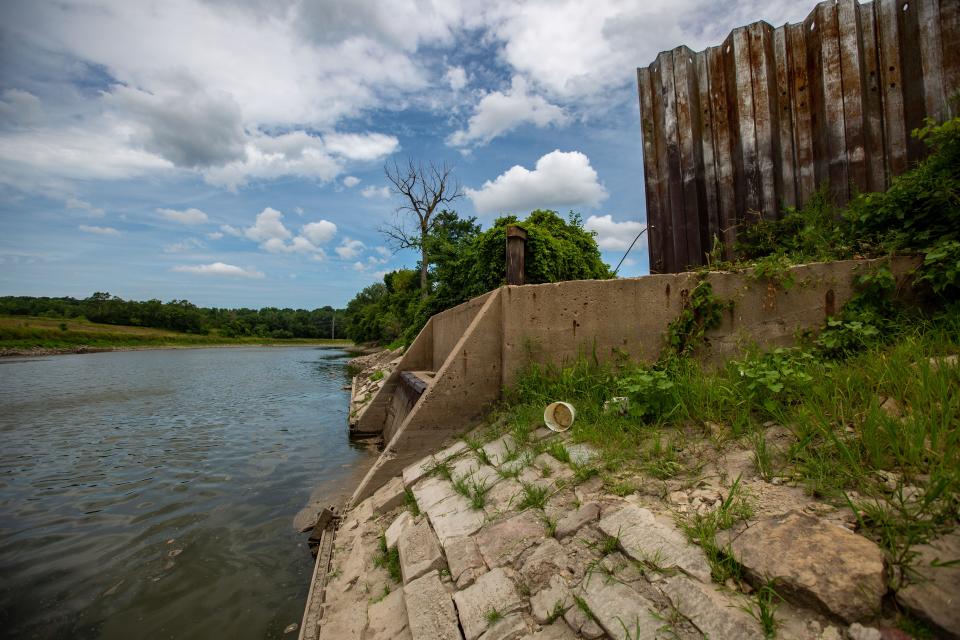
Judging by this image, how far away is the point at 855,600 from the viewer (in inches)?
58.6

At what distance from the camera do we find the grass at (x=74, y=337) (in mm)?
43719

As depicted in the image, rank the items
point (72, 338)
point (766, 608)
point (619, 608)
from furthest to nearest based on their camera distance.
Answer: point (72, 338) → point (619, 608) → point (766, 608)

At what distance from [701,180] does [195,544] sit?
661 cm

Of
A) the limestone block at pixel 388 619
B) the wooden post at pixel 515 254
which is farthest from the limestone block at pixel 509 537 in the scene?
the wooden post at pixel 515 254

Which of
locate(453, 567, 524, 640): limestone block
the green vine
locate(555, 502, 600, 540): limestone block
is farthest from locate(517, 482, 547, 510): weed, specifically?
the green vine

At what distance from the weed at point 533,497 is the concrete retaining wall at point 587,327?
5.68 feet

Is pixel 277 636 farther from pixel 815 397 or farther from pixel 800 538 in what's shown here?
pixel 815 397

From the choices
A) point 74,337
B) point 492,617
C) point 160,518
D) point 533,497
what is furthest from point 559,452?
point 74,337

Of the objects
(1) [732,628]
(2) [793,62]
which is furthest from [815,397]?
(2) [793,62]

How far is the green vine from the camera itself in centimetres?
401

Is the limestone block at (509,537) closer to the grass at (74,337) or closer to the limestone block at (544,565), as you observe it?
the limestone block at (544,565)

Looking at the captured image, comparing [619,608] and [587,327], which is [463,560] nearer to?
[619,608]

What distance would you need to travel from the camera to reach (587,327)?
14.4ft

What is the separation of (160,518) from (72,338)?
6096 centimetres
